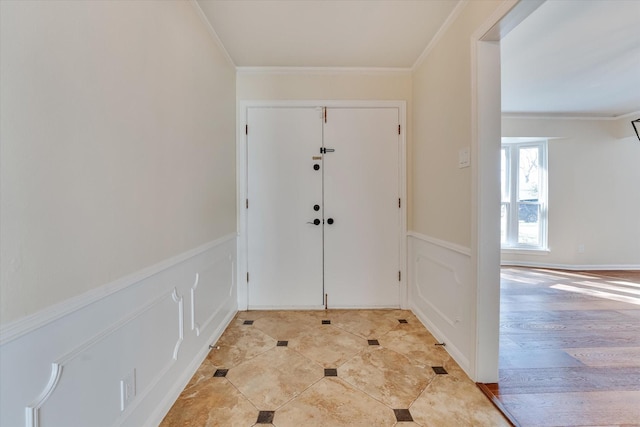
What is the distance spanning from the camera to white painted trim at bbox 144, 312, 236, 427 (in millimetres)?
1327

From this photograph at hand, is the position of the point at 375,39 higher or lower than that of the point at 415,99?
higher

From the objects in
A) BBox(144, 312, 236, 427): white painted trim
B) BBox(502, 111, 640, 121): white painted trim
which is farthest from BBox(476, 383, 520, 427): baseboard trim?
BBox(502, 111, 640, 121): white painted trim

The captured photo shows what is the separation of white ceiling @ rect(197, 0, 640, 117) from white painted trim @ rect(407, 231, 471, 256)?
5.41ft

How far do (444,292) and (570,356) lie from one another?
3.07 feet

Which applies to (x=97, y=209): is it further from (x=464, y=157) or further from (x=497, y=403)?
(x=497, y=403)

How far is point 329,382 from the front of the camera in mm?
1659

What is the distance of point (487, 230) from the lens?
5.28ft

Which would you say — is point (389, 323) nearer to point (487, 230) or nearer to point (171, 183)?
point (487, 230)

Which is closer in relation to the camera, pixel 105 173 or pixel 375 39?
pixel 105 173

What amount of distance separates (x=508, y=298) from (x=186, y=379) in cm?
338

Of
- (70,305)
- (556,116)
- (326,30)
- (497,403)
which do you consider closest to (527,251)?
(556,116)

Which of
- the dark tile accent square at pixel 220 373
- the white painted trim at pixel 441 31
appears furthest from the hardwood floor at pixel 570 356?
the white painted trim at pixel 441 31

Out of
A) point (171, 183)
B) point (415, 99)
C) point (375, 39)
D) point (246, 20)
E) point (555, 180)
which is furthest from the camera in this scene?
point (555, 180)

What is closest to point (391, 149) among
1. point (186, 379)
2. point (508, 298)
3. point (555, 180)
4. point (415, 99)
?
point (415, 99)
